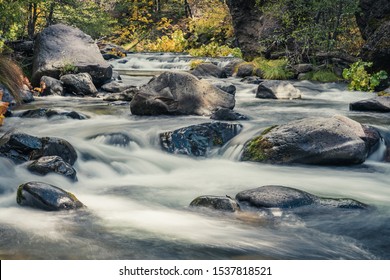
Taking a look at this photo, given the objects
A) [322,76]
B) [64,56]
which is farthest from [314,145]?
[322,76]

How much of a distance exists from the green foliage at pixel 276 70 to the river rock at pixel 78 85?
7018 mm

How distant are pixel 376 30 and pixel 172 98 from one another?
8.64 metres

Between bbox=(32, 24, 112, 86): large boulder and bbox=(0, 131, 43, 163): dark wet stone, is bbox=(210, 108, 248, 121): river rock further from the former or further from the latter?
bbox=(32, 24, 112, 86): large boulder

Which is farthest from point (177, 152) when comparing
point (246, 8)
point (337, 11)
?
point (246, 8)

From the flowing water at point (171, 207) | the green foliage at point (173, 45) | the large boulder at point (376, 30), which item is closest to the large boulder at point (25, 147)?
the flowing water at point (171, 207)

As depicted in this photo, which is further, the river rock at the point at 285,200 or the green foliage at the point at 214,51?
the green foliage at the point at 214,51

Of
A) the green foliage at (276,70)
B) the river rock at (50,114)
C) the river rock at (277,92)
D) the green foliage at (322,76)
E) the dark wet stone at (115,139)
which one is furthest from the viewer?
the green foliage at (276,70)

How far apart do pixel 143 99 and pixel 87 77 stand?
420cm

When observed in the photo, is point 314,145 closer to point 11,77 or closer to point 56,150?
point 56,150

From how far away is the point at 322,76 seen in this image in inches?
653

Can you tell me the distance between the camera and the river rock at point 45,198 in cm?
448

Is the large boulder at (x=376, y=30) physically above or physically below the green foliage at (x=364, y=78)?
above

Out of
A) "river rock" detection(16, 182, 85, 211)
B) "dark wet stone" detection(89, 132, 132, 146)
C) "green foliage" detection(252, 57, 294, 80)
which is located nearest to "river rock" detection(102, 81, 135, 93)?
"dark wet stone" detection(89, 132, 132, 146)

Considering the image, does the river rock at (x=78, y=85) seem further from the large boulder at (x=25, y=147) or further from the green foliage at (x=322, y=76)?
the green foliage at (x=322, y=76)
